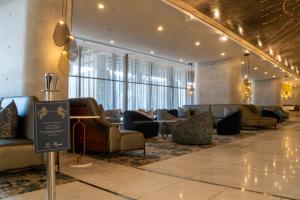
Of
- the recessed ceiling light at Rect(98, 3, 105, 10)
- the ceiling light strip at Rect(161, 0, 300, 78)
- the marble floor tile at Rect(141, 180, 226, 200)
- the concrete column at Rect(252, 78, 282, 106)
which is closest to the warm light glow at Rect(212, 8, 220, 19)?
the ceiling light strip at Rect(161, 0, 300, 78)

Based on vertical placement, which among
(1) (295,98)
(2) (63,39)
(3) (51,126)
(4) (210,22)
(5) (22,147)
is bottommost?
(5) (22,147)

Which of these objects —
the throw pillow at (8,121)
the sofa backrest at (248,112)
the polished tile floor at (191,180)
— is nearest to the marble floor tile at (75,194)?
the polished tile floor at (191,180)

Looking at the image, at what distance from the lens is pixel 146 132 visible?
7.41 metres

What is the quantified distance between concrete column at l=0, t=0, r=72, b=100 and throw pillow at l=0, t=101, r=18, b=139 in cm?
76

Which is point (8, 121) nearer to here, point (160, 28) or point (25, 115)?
point (25, 115)

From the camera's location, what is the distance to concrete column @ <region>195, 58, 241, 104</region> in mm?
12505

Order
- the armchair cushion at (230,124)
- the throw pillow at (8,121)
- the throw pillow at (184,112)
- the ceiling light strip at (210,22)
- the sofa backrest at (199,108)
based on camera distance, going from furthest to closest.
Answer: the sofa backrest at (199,108) < the throw pillow at (184,112) < the armchair cushion at (230,124) < the ceiling light strip at (210,22) < the throw pillow at (8,121)

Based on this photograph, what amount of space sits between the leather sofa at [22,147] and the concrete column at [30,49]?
1.86ft

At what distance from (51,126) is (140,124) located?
530cm

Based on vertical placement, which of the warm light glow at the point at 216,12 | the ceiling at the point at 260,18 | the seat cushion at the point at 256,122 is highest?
the ceiling at the point at 260,18

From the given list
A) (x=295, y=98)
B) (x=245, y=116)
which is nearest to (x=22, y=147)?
(x=245, y=116)

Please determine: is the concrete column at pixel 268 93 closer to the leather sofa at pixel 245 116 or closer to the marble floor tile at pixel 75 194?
the leather sofa at pixel 245 116

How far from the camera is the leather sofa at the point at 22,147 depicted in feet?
10.5

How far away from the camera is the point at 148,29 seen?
27.0 feet
